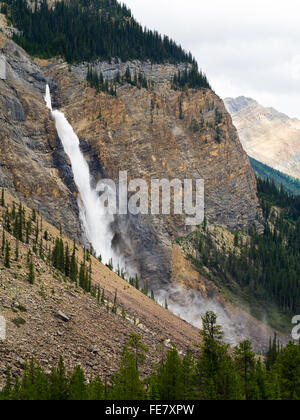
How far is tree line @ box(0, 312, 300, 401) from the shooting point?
4562cm

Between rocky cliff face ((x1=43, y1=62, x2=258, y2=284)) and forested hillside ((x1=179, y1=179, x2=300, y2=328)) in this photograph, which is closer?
rocky cliff face ((x1=43, y1=62, x2=258, y2=284))

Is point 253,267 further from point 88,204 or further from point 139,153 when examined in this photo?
point 88,204

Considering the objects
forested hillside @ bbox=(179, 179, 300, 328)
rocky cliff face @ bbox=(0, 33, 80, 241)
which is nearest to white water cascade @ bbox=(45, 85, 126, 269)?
rocky cliff face @ bbox=(0, 33, 80, 241)

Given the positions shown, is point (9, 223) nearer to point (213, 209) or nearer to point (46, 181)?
point (46, 181)

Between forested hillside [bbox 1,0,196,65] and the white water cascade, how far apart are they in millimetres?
24794

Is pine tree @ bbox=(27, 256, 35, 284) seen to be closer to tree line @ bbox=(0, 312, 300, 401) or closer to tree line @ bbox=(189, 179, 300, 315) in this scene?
tree line @ bbox=(0, 312, 300, 401)

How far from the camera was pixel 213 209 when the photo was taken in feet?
520

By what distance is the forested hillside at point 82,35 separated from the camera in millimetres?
160375

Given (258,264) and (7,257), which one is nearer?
(7,257)

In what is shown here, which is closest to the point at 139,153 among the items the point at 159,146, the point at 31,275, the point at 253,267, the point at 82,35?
the point at 159,146
